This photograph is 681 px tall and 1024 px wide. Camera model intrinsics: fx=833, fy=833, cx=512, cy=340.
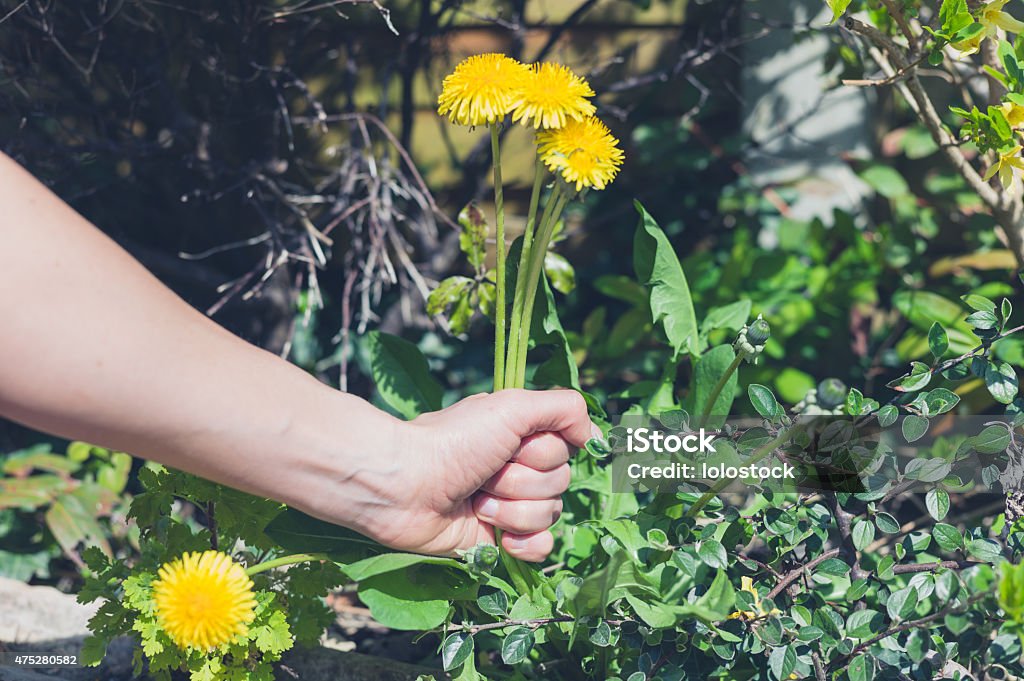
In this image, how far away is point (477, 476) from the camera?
101 centimetres

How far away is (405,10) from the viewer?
189 centimetres

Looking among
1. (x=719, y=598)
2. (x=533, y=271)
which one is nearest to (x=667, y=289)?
(x=533, y=271)

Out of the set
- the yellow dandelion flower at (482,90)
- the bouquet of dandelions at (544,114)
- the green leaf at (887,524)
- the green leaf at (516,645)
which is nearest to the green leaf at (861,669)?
the green leaf at (887,524)

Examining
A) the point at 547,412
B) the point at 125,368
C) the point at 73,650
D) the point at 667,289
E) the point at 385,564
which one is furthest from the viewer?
the point at 73,650

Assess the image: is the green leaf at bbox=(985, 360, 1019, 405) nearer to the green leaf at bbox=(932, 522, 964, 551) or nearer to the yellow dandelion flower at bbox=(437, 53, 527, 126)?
the green leaf at bbox=(932, 522, 964, 551)

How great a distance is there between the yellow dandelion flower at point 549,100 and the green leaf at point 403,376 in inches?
17.0

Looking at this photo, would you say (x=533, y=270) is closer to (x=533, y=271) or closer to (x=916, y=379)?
(x=533, y=271)

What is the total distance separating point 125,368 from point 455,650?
1.58 ft

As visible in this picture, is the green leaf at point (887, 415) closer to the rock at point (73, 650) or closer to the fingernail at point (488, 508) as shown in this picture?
the fingernail at point (488, 508)

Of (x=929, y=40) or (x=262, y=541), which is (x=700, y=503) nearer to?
(x=262, y=541)

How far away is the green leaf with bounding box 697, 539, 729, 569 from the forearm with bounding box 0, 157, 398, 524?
441 millimetres

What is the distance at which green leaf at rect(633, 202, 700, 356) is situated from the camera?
120 centimetres

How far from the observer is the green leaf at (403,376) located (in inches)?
49.1

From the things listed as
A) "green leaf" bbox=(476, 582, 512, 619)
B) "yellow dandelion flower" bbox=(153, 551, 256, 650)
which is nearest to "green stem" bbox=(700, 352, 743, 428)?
"green leaf" bbox=(476, 582, 512, 619)
